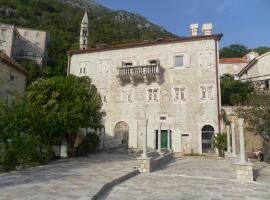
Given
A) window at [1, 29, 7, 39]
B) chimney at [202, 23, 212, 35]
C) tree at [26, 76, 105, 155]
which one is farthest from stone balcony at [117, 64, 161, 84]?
window at [1, 29, 7, 39]

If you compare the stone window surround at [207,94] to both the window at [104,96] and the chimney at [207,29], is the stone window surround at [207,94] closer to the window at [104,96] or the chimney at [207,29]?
the chimney at [207,29]

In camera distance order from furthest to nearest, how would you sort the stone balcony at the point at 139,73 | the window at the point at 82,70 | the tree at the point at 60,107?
the window at the point at 82,70
the stone balcony at the point at 139,73
the tree at the point at 60,107

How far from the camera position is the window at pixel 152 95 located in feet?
91.4

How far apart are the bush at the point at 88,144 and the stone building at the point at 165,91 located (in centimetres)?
294

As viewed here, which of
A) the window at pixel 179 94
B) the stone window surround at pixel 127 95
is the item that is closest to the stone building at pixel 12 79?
the stone window surround at pixel 127 95

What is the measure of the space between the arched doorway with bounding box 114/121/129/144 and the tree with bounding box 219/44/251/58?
54894 mm

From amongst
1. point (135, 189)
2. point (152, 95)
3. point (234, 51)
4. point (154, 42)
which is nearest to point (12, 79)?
point (152, 95)

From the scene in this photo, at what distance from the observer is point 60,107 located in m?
19.2

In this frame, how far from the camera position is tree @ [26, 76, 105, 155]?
18.3 metres

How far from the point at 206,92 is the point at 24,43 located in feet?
192

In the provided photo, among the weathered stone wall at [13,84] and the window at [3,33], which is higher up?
the window at [3,33]

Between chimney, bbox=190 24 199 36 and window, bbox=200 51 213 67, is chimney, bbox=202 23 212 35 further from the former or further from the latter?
window, bbox=200 51 213 67

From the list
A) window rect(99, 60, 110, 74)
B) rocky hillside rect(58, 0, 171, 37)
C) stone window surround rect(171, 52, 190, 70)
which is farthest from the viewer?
rocky hillside rect(58, 0, 171, 37)

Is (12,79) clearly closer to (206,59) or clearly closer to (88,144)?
(88,144)
